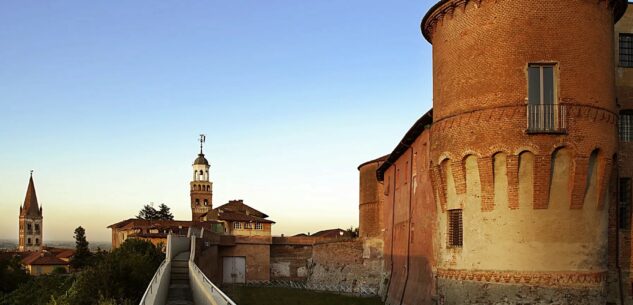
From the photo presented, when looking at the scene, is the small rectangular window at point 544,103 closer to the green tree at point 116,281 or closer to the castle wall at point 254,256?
the green tree at point 116,281

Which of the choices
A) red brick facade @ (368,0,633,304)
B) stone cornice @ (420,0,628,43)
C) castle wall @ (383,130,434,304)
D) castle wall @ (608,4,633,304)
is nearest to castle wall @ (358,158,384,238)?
castle wall @ (383,130,434,304)

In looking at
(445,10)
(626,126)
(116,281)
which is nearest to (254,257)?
(116,281)

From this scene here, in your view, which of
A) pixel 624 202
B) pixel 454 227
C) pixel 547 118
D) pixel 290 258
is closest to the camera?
pixel 547 118

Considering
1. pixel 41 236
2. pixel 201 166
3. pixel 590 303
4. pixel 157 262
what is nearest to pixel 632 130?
pixel 590 303

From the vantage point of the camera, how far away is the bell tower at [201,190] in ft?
292

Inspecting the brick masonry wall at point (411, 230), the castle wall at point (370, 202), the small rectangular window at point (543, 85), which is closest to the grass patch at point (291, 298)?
the brick masonry wall at point (411, 230)

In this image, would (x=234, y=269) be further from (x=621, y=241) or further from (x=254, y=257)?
(x=621, y=241)

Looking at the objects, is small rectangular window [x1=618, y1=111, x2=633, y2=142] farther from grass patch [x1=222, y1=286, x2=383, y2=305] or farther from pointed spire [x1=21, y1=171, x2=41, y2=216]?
pointed spire [x1=21, y1=171, x2=41, y2=216]

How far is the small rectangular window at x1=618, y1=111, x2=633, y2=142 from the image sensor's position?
19.9m

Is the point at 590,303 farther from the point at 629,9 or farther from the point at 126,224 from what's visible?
the point at 126,224

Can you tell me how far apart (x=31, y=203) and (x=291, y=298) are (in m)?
119

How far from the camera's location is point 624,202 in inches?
762

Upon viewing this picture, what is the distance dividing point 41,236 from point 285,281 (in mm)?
107436

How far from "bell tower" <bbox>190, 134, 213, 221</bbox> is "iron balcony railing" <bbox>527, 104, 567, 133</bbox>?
7509 cm
